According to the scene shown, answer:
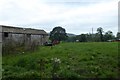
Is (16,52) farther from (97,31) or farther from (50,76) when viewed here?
(97,31)

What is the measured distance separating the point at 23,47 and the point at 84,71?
29.4 ft

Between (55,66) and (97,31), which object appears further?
(97,31)

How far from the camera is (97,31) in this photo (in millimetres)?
59438

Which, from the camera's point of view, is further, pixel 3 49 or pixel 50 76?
pixel 3 49

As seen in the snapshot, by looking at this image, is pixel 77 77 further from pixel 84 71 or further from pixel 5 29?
pixel 5 29

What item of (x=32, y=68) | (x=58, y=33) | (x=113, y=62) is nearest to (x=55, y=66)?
(x=32, y=68)

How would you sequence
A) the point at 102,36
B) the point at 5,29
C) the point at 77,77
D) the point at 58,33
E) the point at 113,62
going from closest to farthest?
1. the point at 77,77
2. the point at 113,62
3. the point at 5,29
4. the point at 58,33
5. the point at 102,36

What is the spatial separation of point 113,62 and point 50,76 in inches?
135

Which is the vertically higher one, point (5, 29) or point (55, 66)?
point (5, 29)

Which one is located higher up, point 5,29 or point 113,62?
point 5,29

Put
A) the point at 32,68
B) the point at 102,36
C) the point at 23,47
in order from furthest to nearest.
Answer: the point at 102,36, the point at 23,47, the point at 32,68

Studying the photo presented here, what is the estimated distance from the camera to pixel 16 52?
1497cm

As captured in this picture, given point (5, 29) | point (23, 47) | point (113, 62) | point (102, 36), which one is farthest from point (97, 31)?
point (113, 62)

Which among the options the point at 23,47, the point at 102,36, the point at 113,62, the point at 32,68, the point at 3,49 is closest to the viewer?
the point at 32,68
